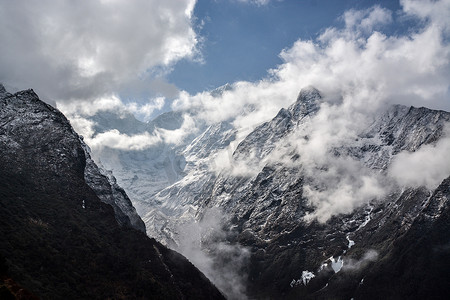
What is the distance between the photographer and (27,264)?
451ft

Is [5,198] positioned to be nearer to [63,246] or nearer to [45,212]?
[45,212]

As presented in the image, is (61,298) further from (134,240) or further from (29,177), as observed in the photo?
(29,177)

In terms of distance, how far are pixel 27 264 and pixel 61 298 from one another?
17933 millimetres

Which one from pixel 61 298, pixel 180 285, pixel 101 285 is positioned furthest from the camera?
pixel 180 285

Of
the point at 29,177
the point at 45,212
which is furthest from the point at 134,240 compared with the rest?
the point at 29,177

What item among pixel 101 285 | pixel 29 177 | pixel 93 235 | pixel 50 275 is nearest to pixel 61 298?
pixel 50 275

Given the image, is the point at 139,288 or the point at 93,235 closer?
the point at 139,288

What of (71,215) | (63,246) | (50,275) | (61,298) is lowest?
(61,298)

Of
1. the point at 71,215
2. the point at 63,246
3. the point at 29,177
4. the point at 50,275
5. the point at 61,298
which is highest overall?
the point at 29,177

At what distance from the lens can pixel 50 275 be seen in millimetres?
141000

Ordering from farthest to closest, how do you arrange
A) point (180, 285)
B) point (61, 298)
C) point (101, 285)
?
point (180, 285)
point (101, 285)
point (61, 298)

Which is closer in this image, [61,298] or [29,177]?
[61,298]

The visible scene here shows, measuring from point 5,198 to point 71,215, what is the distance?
92.6ft

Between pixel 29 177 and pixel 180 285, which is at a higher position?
pixel 29 177
